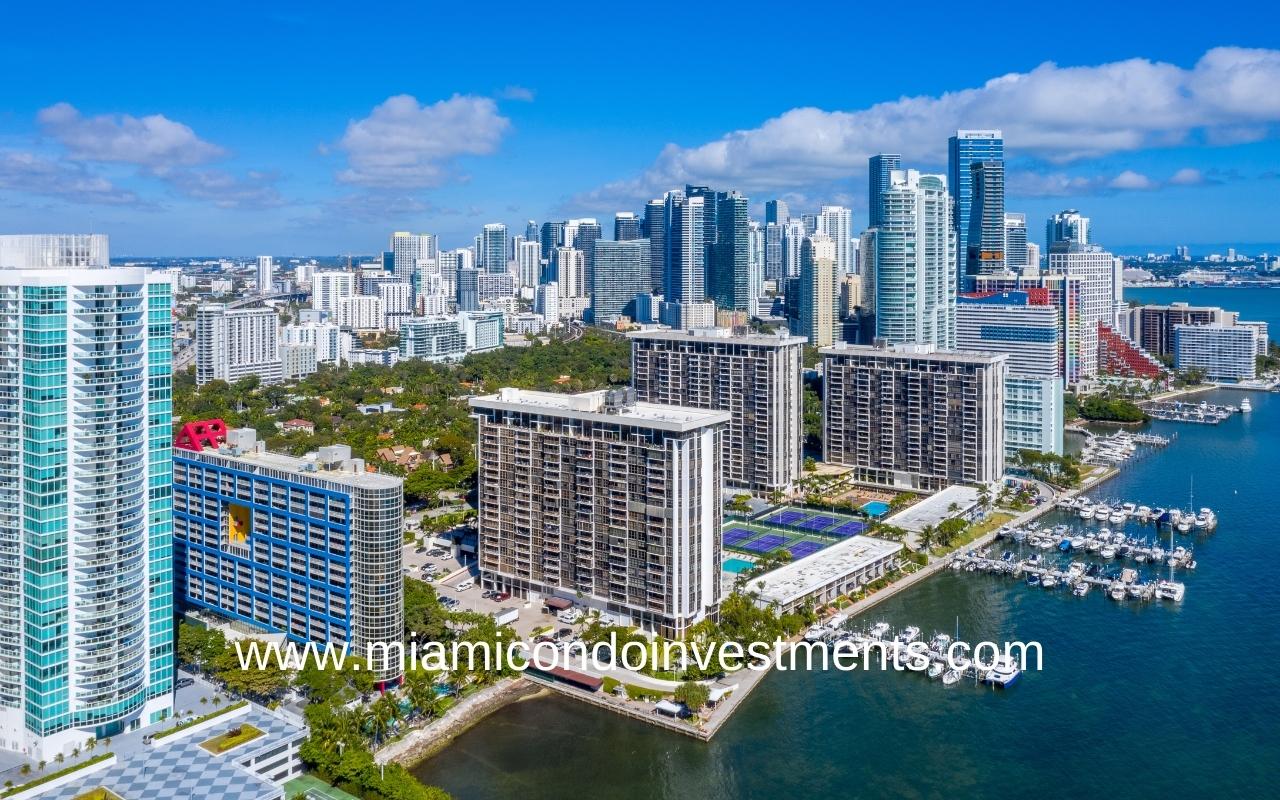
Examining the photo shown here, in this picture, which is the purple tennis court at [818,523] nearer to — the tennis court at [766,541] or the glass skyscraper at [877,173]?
the tennis court at [766,541]

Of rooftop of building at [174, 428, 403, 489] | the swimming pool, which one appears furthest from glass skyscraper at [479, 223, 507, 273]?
rooftop of building at [174, 428, 403, 489]

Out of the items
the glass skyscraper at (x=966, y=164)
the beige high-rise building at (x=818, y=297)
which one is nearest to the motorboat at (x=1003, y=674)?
the beige high-rise building at (x=818, y=297)

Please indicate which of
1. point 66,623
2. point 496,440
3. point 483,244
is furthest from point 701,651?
point 483,244

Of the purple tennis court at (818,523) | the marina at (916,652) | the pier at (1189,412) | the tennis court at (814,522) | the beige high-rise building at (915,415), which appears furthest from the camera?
the pier at (1189,412)

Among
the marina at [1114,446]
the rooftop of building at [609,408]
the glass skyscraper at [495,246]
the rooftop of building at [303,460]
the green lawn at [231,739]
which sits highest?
the glass skyscraper at [495,246]

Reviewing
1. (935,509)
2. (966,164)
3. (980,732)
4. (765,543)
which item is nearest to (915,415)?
(935,509)

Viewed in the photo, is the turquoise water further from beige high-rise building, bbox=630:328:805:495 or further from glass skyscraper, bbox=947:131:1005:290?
glass skyscraper, bbox=947:131:1005:290

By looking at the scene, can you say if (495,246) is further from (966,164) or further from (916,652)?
(916,652)
